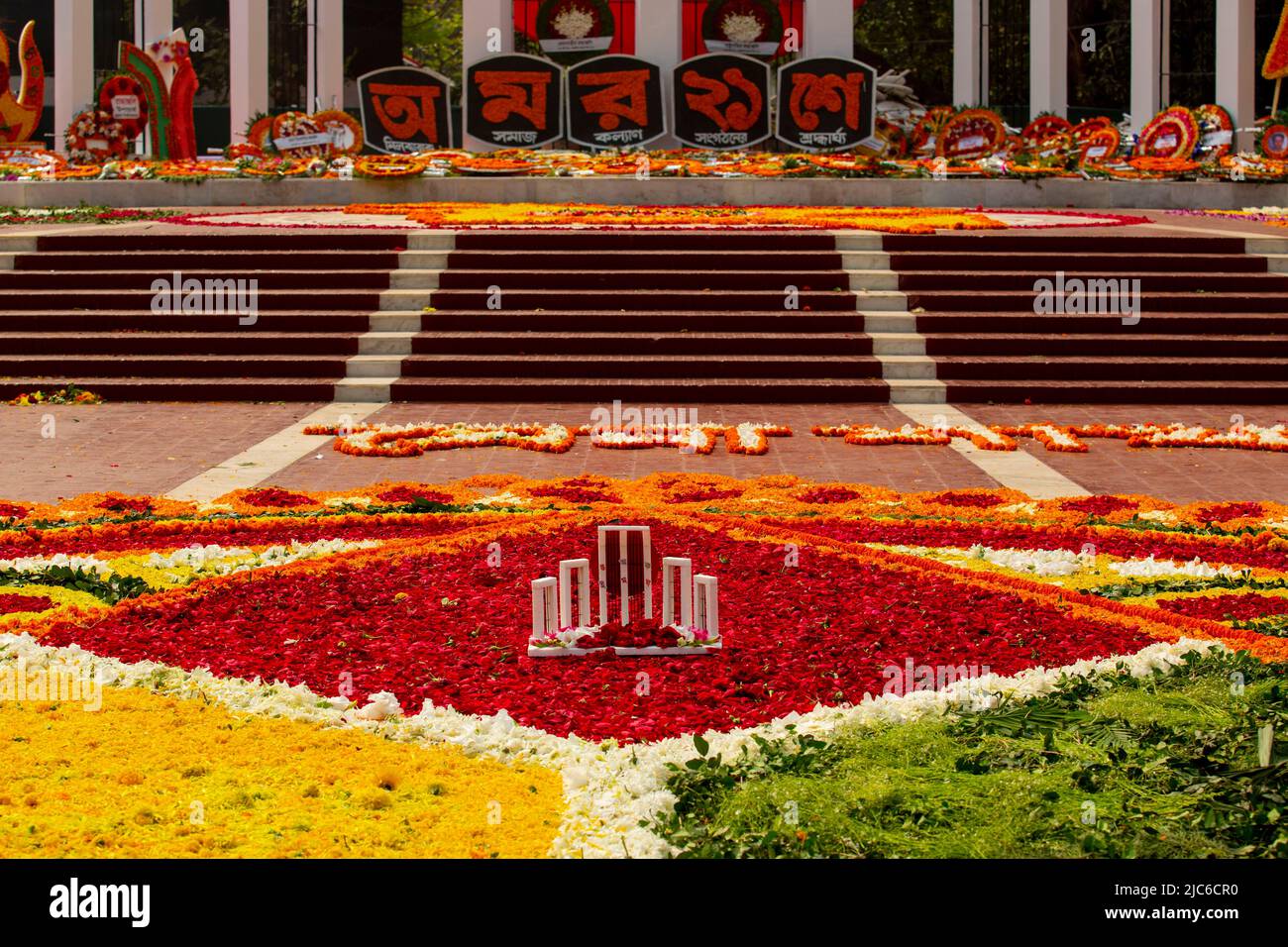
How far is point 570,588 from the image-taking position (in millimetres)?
5551

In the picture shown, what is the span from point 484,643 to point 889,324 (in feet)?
29.3

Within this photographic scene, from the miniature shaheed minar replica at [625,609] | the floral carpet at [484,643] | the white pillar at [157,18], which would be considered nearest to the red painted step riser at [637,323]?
the floral carpet at [484,643]

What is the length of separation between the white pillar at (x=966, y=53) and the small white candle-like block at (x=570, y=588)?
101 ft

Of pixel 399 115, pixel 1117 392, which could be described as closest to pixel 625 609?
pixel 1117 392

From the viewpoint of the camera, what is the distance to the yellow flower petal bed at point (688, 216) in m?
17.0

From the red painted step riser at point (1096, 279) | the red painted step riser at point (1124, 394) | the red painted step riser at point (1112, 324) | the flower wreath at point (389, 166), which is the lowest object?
the red painted step riser at point (1124, 394)

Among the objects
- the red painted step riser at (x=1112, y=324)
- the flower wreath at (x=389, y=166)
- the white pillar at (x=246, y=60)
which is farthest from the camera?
the white pillar at (x=246, y=60)

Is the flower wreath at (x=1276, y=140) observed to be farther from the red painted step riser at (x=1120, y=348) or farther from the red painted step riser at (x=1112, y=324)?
the red painted step riser at (x=1120, y=348)

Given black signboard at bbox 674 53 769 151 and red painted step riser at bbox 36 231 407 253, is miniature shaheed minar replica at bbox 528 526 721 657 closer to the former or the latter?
red painted step riser at bbox 36 231 407 253

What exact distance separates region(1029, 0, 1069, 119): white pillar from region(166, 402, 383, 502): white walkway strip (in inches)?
938

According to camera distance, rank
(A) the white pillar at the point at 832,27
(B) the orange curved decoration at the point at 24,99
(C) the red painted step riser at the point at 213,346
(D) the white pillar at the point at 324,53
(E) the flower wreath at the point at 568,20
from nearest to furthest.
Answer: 1. (C) the red painted step riser at the point at 213,346
2. (A) the white pillar at the point at 832,27
3. (B) the orange curved decoration at the point at 24,99
4. (E) the flower wreath at the point at 568,20
5. (D) the white pillar at the point at 324,53

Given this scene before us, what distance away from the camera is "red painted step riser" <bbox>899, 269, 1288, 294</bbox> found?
48.3ft

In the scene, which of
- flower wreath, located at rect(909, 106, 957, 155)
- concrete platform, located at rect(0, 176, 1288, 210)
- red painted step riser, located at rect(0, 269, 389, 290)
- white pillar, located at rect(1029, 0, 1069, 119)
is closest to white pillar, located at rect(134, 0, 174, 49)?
concrete platform, located at rect(0, 176, 1288, 210)
